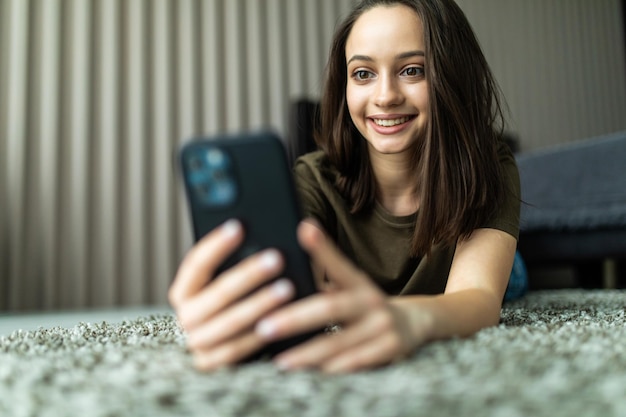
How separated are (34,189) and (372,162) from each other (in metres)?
1.37

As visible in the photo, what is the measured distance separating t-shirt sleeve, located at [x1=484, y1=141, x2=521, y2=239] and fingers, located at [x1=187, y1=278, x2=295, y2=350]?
1.36 ft

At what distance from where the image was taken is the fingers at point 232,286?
362mm

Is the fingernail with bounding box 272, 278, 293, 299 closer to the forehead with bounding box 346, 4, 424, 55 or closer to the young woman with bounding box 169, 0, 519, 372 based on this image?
the young woman with bounding box 169, 0, 519, 372

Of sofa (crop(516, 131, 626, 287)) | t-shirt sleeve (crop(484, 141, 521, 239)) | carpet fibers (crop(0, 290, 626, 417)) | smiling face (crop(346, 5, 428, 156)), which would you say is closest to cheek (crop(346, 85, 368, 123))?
smiling face (crop(346, 5, 428, 156))

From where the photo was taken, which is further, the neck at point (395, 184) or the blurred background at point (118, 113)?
the blurred background at point (118, 113)

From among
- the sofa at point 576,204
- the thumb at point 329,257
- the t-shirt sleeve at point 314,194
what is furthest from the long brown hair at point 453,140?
the sofa at point 576,204

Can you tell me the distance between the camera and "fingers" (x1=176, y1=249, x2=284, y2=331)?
1.19 feet

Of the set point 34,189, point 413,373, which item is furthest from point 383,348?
point 34,189

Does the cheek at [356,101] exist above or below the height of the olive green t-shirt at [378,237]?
above

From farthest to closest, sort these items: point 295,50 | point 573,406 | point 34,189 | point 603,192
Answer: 1. point 295,50
2. point 34,189
3. point 603,192
4. point 573,406

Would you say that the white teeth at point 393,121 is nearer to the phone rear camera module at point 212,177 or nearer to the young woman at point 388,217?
the young woman at point 388,217

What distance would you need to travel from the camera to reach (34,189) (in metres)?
1.81

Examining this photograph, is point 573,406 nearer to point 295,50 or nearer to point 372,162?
point 372,162

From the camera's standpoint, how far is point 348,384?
33 cm
